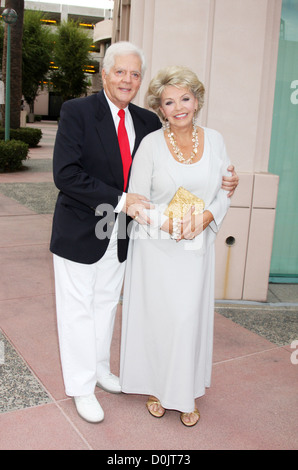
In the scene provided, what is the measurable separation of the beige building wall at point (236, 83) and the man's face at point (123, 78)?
79.1 inches

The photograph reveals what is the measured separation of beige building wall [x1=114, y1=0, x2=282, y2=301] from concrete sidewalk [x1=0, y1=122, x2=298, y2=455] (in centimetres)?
48

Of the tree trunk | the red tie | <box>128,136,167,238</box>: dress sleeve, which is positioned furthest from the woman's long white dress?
the tree trunk

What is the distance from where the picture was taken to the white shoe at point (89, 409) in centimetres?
287

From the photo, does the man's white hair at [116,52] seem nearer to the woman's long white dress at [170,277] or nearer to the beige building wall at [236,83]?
the woman's long white dress at [170,277]

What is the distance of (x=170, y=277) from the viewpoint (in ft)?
9.07

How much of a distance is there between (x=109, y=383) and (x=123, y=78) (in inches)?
74.0

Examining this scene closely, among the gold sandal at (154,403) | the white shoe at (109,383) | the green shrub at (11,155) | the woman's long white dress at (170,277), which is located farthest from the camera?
the green shrub at (11,155)

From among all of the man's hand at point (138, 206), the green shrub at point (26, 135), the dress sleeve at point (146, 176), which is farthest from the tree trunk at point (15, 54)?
the man's hand at point (138, 206)

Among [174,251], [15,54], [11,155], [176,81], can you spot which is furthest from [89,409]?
[15,54]

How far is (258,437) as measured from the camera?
9.29 ft

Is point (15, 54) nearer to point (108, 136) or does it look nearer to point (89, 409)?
point (108, 136)

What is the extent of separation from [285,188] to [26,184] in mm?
7734

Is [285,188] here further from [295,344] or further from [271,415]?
[271,415]
